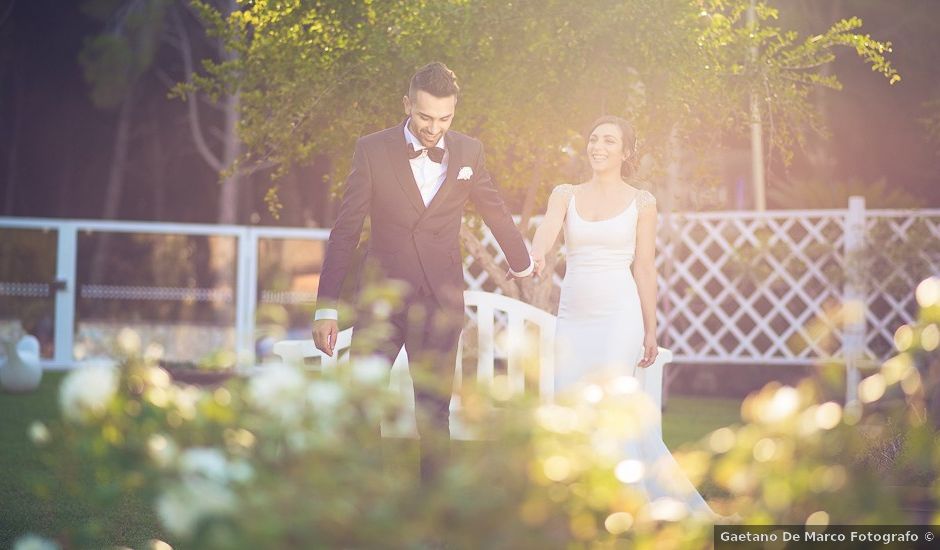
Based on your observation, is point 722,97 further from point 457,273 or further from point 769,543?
point 769,543

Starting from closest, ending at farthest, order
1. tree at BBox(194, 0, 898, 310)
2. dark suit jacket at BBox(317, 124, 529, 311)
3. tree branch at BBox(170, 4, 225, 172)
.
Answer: dark suit jacket at BBox(317, 124, 529, 311), tree at BBox(194, 0, 898, 310), tree branch at BBox(170, 4, 225, 172)

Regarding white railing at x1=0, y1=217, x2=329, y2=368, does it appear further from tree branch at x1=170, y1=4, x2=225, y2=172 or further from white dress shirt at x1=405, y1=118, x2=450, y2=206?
white dress shirt at x1=405, y1=118, x2=450, y2=206

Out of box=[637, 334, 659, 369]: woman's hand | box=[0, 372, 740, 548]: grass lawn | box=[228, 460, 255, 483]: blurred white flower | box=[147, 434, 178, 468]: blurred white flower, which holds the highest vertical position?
box=[637, 334, 659, 369]: woman's hand

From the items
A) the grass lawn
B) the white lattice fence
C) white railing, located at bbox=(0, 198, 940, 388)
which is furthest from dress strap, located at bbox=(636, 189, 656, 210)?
the white lattice fence

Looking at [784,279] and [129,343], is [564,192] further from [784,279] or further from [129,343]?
[784,279]

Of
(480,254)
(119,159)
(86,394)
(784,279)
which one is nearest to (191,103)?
(119,159)

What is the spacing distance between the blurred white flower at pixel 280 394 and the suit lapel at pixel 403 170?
216cm

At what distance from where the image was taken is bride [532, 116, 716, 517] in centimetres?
416

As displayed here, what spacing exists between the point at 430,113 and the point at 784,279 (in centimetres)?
594

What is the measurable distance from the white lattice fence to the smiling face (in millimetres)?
4178

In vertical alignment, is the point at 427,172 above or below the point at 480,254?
above

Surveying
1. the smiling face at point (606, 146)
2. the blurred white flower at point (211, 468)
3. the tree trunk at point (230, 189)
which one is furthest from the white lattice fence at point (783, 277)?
the blurred white flower at point (211, 468)

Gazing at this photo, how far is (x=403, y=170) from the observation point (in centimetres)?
367

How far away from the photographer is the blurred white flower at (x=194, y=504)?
1364 mm
